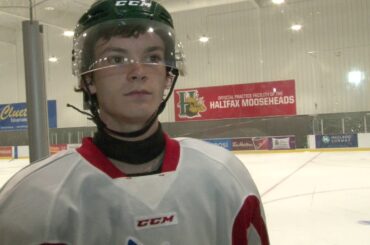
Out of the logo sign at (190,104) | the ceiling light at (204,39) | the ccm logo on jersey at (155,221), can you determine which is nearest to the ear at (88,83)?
the ccm logo on jersey at (155,221)

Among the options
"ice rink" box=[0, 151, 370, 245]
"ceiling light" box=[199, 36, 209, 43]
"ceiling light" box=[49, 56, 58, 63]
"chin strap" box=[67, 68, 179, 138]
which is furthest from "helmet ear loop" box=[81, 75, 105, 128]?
"ceiling light" box=[49, 56, 58, 63]

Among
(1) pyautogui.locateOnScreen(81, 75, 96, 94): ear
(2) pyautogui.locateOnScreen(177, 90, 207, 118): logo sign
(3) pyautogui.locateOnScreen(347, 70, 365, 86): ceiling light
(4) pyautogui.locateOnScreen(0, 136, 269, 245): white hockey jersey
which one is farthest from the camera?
(2) pyautogui.locateOnScreen(177, 90, 207, 118): logo sign

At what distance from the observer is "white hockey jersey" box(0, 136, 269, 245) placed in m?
0.93

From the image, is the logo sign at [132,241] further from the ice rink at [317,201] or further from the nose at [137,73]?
the ice rink at [317,201]

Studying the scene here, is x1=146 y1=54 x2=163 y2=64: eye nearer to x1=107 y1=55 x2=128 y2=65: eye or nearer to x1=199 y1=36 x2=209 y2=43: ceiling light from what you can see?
x1=107 y1=55 x2=128 y2=65: eye

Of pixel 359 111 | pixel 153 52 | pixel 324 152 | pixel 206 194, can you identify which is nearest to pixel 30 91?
pixel 153 52

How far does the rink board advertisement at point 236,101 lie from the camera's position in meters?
13.9

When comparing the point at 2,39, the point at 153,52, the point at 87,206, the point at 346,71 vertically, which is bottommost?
the point at 87,206

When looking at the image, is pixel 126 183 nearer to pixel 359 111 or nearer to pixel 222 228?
pixel 222 228

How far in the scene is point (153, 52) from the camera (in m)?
1.15

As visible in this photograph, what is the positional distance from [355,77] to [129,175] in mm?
13721

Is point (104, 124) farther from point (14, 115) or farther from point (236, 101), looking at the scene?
point (14, 115)

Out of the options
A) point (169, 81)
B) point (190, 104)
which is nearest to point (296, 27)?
point (190, 104)

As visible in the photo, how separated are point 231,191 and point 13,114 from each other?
1627 centimetres
